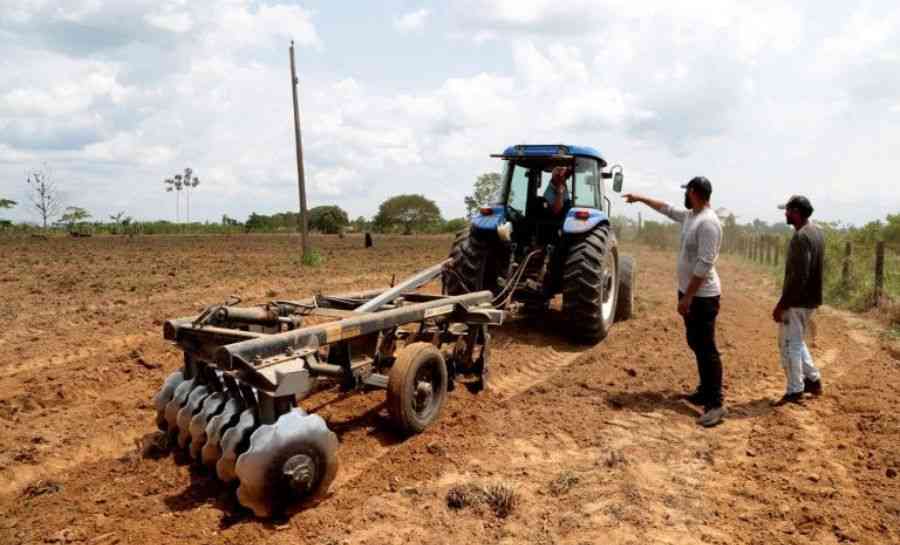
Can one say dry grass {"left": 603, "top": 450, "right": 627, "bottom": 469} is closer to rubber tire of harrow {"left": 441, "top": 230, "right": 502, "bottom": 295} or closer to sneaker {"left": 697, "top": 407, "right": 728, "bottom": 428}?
sneaker {"left": 697, "top": 407, "right": 728, "bottom": 428}

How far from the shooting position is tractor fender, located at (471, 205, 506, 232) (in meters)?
7.35

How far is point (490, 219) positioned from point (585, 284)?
1296 millimetres

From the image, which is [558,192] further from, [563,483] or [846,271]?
[846,271]

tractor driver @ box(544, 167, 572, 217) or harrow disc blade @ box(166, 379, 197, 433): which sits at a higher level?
tractor driver @ box(544, 167, 572, 217)

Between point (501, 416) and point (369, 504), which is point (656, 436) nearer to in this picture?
point (501, 416)

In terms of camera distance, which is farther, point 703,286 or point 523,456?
point 703,286

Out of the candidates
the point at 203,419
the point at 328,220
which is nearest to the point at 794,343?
the point at 203,419

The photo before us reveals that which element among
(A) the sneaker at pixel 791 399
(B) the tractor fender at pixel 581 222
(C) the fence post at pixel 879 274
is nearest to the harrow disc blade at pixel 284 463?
(A) the sneaker at pixel 791 399

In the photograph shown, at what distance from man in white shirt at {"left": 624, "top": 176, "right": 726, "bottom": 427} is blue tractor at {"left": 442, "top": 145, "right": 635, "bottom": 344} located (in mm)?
1826

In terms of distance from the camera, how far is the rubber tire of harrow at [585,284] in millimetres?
6918

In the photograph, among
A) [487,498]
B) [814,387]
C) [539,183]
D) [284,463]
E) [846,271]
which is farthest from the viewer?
[846,271]

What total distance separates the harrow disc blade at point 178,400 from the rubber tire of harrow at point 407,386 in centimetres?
123

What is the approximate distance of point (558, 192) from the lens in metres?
7.61

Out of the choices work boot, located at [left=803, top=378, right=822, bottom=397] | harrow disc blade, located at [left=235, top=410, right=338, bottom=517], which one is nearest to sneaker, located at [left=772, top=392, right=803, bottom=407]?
work boot, located at [left=803, top=378, right=822, bottom=397]
